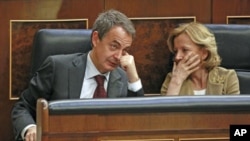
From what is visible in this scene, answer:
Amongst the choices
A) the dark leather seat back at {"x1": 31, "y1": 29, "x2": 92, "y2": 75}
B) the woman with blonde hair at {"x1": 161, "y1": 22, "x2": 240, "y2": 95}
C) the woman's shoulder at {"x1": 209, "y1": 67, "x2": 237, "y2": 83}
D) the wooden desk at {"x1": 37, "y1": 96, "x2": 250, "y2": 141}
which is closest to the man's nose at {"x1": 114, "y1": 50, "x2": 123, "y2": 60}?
the dark leather seat back at {"x1": 31, "y1": 29, "x2": 92, "y2": 75}

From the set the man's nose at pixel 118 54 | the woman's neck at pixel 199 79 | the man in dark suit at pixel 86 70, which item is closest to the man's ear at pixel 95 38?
the man in dark suit at pixel 86 70

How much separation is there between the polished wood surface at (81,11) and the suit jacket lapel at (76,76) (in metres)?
0.69

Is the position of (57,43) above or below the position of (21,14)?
below

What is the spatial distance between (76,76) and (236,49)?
0.87 m

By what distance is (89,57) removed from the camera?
2.59 meters

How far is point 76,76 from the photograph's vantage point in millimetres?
2525

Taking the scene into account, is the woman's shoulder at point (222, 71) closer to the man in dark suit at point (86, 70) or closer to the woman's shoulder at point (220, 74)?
the woman's shoulder at point (220, 74)

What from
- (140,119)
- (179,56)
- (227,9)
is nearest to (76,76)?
(179,56)

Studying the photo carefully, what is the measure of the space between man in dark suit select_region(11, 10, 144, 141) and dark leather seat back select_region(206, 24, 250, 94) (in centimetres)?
56

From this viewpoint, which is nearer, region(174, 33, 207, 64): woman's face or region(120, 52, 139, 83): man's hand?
region(120, 52, 139, 83): man's hand

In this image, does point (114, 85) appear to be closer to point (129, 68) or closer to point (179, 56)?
point (129, 68)

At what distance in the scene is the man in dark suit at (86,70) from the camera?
8.17 feet

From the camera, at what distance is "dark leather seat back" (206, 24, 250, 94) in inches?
112

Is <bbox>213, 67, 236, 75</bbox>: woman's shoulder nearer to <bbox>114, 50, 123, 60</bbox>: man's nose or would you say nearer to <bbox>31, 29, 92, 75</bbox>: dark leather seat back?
<bbox>114, 50, 123, 60</bbox>: man's nose
